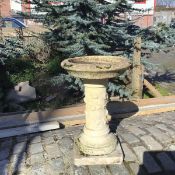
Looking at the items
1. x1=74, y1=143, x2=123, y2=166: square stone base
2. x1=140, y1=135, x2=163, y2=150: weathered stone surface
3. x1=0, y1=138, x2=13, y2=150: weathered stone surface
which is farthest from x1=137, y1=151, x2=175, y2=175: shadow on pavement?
x1=0, y1=138, x2=13, y2=150: weathered stone surface

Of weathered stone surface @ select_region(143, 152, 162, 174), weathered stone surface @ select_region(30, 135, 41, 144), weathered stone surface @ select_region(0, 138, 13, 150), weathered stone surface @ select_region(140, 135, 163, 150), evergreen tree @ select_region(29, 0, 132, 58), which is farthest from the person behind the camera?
evergreen tree @ select_region(29, 0, 132, 58)

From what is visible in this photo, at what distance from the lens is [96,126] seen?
414cm

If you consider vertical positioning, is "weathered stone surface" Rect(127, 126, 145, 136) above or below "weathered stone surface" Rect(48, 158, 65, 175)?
above

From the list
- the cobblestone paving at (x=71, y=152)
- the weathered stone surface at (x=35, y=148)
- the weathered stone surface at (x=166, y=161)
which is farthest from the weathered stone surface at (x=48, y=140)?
the weathered stone surface at (x=166, y=161)

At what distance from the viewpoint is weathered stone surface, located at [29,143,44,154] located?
14.1 ft

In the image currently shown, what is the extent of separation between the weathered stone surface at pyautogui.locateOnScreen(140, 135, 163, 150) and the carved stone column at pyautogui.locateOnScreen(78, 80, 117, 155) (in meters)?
0.56

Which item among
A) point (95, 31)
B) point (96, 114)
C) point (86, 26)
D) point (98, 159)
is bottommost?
point (98, 159)

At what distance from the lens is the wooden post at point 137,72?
6.52 m

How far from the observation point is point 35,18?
7074mm

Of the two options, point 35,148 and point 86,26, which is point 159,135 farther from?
point 86,26

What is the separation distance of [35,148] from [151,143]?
5.47ft

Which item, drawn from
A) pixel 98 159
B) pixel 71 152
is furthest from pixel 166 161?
pixel 71 152

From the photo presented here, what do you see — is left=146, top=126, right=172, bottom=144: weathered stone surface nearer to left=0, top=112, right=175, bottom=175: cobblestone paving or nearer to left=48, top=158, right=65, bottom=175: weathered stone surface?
left=0, top=112, right=175, bottom=175: cobblestone paving

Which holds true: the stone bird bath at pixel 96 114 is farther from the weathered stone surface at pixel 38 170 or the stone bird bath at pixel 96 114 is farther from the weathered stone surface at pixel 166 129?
the weathered stone surface at pixel 166 129
